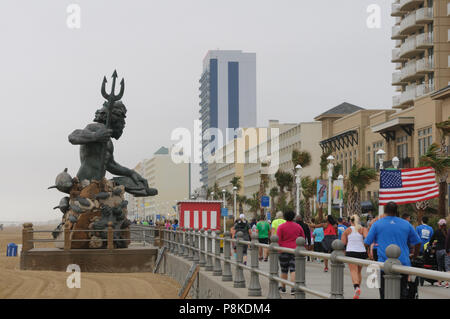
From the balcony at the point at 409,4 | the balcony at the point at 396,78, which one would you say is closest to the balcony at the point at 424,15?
the balcony at the point at 409,4

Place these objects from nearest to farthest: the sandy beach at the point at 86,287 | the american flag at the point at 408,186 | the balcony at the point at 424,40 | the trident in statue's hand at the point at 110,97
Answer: the sandy beach at the point at 86,287, the american flag at the point at 408,186, the trident in statue's hand at the point at 110,97, the balcony at the point at 424,40

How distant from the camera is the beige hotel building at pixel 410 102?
62.9m

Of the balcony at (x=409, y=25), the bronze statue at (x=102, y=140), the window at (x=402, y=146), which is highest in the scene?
the balcony at (x=409, y=25)

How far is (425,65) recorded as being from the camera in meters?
73.8

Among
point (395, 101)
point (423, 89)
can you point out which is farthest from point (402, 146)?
point (395, 101)

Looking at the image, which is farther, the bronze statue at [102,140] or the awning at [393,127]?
the awning at [393,127]

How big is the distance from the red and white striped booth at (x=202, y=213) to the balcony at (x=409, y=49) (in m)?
48.7

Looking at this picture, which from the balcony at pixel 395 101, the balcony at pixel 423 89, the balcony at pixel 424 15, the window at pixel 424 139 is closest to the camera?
the window at pixel 424 139

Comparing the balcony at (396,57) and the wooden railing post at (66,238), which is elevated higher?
the balcony at (396,57)

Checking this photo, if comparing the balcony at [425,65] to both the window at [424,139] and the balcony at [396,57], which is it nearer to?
the balcony at [396,57]
